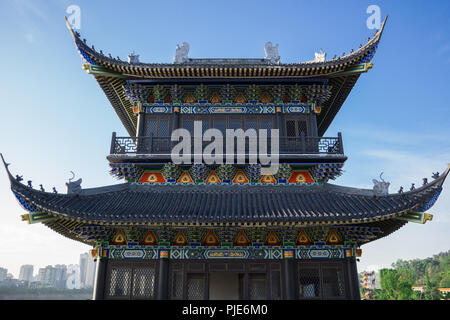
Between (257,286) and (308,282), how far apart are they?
82.3 inches

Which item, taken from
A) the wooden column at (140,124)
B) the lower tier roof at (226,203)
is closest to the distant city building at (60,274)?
the wooden column at (140,124)

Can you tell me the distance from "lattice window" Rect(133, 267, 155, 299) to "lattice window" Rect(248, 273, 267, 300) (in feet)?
13.1

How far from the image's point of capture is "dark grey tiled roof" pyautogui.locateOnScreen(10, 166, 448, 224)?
12008 millimetres

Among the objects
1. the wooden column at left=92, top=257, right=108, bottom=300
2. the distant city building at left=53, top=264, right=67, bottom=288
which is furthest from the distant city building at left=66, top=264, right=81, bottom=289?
the wooden column at left=92, top=257, right=108, bottom=300

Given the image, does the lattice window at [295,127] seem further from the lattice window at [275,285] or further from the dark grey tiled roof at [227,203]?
the lattice window at [275,285]

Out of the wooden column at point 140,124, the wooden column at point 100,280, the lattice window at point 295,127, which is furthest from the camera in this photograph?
the lattice window at point 295,127

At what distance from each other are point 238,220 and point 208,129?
5.76 m

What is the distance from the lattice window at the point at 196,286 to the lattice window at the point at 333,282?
195 inches

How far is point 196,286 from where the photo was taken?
1334 centimetres

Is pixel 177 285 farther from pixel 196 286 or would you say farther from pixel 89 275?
pixel 89 275

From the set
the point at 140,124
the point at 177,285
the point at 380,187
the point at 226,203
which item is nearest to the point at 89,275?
the point at 140,124

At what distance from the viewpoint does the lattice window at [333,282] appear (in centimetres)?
1305

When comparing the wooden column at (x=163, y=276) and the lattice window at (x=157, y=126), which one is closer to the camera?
the wooden column at (x=163, y=276)

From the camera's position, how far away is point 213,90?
16.7 meters
